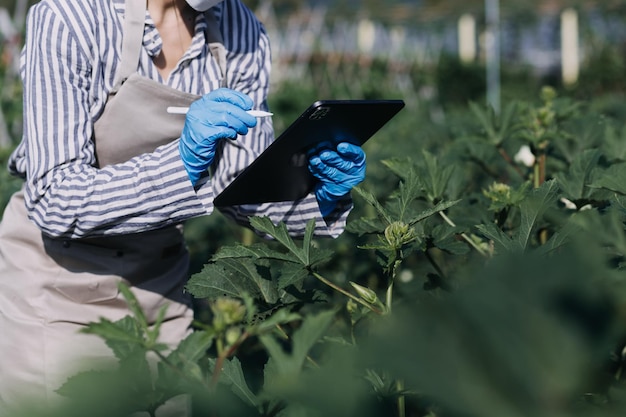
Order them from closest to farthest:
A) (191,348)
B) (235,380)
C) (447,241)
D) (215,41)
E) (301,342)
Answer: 1. (301,342)
2. (191,348)
3. (235,380)
4. (447,241)
5. (215,41)

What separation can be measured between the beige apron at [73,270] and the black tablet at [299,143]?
25 cm

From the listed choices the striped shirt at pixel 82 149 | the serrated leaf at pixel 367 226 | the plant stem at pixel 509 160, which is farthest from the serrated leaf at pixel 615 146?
the striped shirt at pixel 82 149

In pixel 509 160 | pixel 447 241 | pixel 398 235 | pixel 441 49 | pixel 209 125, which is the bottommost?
pixel 441 49

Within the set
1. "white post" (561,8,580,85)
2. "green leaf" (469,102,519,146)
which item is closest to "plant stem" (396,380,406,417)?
"green leaf" (469,102,519,146)

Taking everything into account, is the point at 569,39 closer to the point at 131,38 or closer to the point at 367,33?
the point at 367,33

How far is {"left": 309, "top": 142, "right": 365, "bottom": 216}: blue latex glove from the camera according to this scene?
74.7 inches

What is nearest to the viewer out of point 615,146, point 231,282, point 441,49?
point 231,282

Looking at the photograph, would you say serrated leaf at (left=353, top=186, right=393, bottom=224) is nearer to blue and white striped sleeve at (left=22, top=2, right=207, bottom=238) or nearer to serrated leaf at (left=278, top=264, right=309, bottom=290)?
serrated leaf at (left=278, top=264, right=309, bottom=290)

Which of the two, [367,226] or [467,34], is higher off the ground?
[367,226]

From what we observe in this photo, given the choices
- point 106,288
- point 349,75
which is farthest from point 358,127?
point 349,75

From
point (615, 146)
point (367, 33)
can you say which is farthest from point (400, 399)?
point (367, 33)

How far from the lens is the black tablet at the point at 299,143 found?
5.30 ft

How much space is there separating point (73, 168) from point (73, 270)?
0.97 feet

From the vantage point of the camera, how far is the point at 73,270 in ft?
6.33
